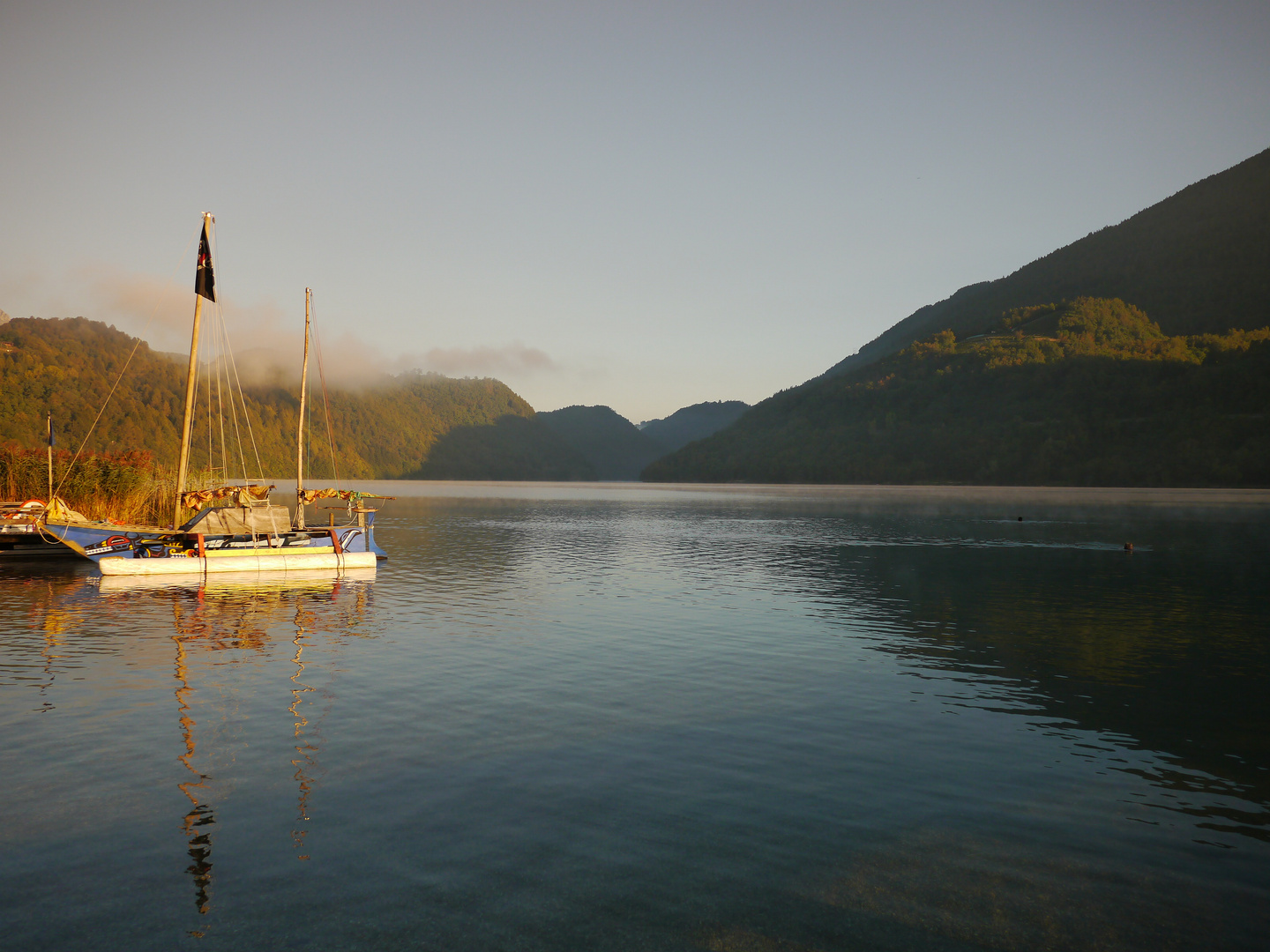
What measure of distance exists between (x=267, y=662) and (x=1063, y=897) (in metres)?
18.3

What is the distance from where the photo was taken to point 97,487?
55656 mm

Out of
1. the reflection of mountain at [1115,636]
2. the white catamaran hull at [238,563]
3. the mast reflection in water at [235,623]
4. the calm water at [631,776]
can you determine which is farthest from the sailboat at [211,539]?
the reflection of mountain at [1115,636]

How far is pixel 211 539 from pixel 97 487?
24552mm

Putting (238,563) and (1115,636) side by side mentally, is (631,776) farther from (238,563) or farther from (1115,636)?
(238,563)

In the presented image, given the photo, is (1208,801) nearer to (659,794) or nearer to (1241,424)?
(659,794)

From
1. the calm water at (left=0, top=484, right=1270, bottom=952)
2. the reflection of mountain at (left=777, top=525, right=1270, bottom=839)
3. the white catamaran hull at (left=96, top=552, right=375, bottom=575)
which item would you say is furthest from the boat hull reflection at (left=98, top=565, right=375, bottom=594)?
the reflection of mountain at (left=777, top=525, right=1270, bottom=839)

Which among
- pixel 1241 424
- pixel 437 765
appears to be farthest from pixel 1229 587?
pixel 1241 424

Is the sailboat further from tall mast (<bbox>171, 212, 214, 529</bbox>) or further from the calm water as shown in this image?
the calm water

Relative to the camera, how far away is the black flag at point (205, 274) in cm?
3769

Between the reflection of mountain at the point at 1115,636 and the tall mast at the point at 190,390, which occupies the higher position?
the tall mast at the point at 190,390

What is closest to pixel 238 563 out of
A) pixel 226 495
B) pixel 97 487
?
pixel 226 495

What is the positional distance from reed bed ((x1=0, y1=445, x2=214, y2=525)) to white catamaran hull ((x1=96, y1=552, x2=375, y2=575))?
65.0 feet

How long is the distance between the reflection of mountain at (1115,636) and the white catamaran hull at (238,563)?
70.7 feet

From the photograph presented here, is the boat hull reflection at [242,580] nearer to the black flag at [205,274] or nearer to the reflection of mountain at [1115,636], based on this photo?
the black flag at [205,274]
